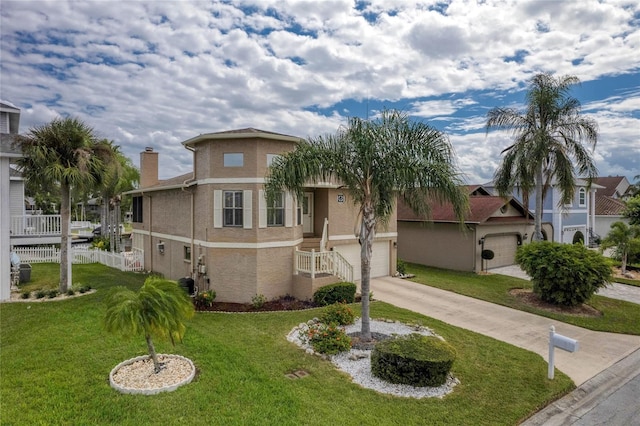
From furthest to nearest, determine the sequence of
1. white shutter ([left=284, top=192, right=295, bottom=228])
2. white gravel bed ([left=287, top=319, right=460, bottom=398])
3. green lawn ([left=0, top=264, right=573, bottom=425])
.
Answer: white shutter ([left=284, top=192, right=295, bottom=228])
white gravel bed ([left=287, top=319, right=460, bottom=398])
green lawn ([left=0, top=264, right=573, bottom=425])

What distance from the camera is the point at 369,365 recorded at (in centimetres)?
809

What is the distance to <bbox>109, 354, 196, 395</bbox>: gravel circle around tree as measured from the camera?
→ 6.57 metres

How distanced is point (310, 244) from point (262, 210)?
125 inches

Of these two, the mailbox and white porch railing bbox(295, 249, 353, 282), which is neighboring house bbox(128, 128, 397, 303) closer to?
white porch railing bbox(295, 249, 353, 282)

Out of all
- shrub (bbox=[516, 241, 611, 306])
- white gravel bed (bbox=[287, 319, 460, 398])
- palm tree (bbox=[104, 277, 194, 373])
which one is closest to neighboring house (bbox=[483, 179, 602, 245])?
shrub (bbox=[516, 241, 611, 306])

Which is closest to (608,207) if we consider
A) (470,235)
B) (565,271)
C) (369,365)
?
Result: (470,235)

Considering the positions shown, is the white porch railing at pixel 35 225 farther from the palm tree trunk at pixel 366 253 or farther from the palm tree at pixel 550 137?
the palm tree at pixel 550 137

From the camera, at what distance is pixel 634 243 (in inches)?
796

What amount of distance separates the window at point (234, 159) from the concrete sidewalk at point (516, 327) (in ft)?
25.4

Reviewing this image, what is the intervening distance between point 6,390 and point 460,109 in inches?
794

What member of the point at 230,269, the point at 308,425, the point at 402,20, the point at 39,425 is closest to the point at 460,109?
the point at 402,20

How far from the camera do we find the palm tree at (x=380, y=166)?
8.65 metres

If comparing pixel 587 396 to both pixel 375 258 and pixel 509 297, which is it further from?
pixel 375 258

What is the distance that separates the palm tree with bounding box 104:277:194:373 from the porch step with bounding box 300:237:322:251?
28.4 ft
